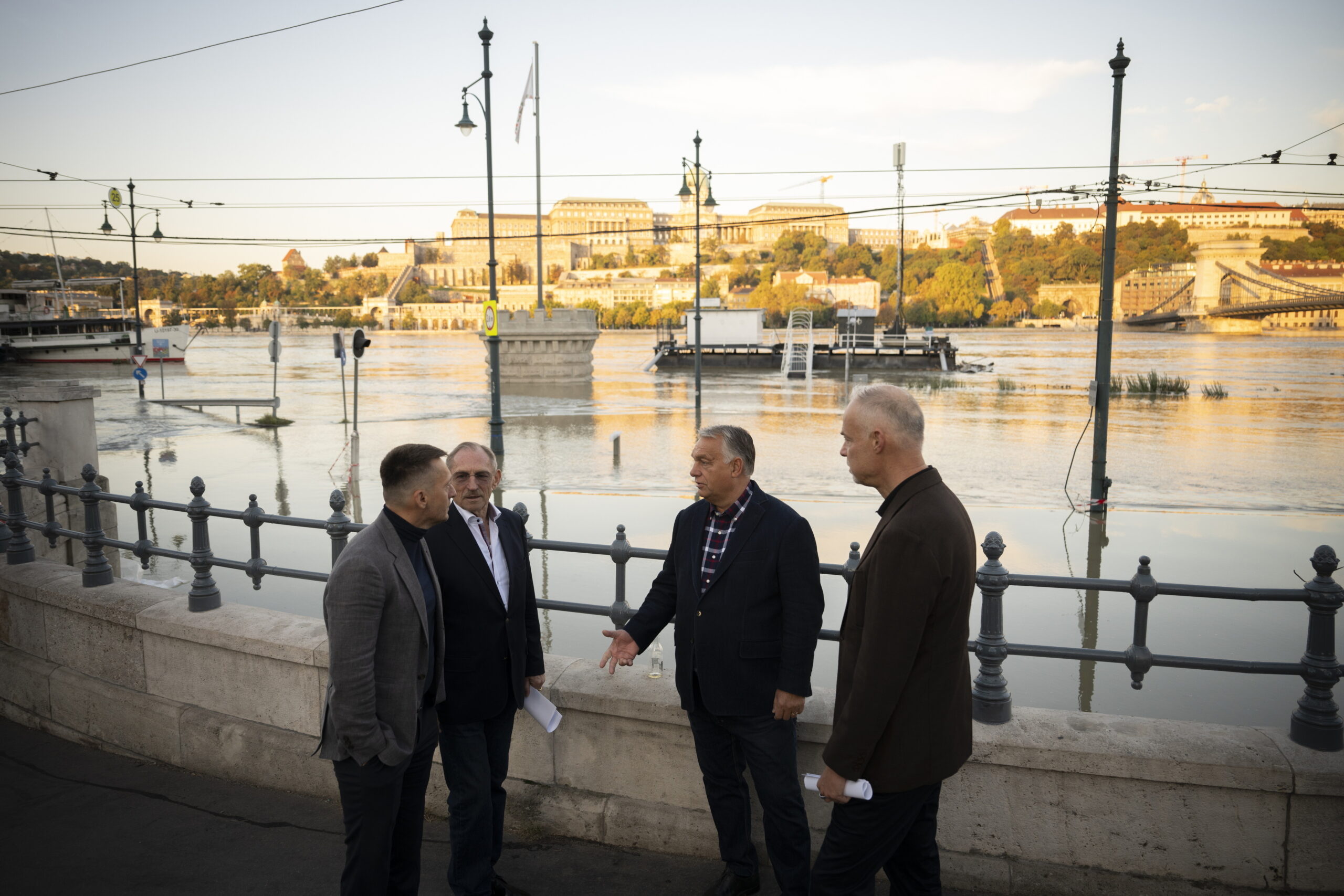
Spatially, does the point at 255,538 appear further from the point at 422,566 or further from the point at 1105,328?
the point at 1105,328

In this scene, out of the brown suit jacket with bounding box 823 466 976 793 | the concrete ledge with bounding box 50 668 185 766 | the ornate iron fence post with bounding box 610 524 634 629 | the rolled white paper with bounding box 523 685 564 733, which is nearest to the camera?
the brown suit jacket with bounding box 823 466 976 793

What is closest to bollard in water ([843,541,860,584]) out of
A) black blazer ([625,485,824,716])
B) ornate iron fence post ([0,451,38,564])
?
black blazer ([625,485,824,716])

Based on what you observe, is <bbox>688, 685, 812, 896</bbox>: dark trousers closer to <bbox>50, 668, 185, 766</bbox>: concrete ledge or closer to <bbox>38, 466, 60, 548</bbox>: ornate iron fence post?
<bbox>50, 668, 185, 766</bbox>: concrete ledge

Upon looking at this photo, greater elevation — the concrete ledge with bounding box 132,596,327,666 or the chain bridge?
the chain bridge

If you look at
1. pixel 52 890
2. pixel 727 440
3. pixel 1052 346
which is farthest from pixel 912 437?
pixel 1052 346

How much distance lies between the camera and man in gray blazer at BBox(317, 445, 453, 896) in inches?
105

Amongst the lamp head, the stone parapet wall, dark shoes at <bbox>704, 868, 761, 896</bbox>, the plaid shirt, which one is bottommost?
dark shoes at <bbox>704, 868, 761, 896</bbox>

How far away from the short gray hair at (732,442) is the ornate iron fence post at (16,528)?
4.92 metres

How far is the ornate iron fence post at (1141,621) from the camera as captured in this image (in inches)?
129

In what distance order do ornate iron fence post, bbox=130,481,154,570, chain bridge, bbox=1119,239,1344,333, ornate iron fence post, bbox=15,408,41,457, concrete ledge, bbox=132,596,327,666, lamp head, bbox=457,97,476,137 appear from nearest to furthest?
concrete ledge, bbox=132,596,327,666 < ornate iron fence post, bbox=130,481,154,570 < ornate iron fence post, bbox=15,408,41,457 < lamp head, bbox=457,97,476,137 < chain bridge, bbox=1119,239,1344,333

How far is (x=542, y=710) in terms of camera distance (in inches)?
136

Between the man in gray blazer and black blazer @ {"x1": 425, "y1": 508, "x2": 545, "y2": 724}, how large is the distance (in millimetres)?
227

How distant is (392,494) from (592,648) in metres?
Result: 4.77

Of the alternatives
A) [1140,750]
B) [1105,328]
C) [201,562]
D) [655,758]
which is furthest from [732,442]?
[1105,328]
